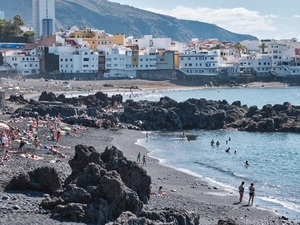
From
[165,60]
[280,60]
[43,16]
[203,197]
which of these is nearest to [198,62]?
[165,60]

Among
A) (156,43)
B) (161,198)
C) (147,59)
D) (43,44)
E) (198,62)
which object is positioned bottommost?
(161,198)

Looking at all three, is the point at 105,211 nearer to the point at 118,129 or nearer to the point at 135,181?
the point at 135,181

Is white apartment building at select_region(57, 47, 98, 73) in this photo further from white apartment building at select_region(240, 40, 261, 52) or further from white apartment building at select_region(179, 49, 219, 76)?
white apartment building at select_region(240, 40, 261, 52)

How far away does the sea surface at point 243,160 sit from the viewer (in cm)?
2312

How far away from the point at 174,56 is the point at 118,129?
57946 millimetres

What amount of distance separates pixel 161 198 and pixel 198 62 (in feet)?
260

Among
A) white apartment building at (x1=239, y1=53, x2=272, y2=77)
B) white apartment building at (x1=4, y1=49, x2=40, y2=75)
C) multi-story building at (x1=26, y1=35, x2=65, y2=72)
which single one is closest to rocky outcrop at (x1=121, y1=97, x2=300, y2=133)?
white apartment building at (x1=4, y1=49, x2=40, y2=75)

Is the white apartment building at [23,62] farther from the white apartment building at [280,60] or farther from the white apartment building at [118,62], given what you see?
the white apartment building at [280,60]

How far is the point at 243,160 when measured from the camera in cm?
3206

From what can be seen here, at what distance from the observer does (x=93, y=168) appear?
15.5 metres

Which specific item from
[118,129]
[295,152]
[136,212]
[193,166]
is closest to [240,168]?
[193,166]

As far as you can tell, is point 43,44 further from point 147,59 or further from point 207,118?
point 207,118

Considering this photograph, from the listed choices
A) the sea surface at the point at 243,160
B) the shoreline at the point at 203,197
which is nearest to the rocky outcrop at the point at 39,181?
the shoreline at the point at 203,197

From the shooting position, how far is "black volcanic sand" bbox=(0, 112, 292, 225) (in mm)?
13906
